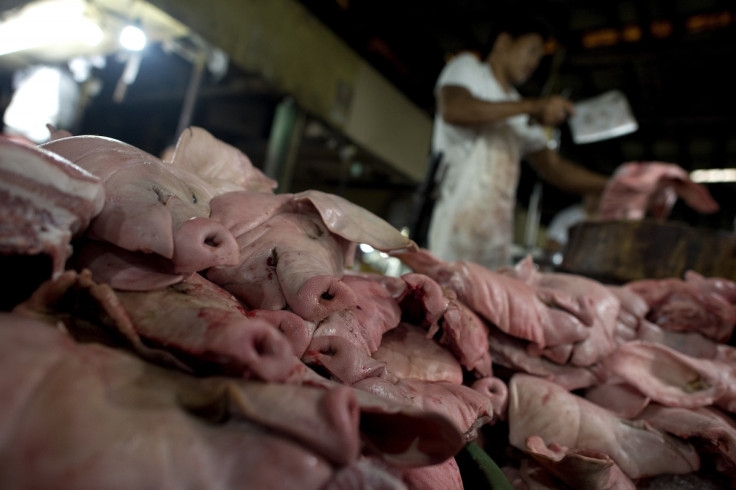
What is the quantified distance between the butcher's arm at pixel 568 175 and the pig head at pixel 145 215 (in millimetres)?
4169

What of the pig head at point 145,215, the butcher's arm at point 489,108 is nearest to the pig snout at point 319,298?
the pig head at point 145,215

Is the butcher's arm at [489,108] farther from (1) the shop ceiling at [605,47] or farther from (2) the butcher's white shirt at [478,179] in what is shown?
(1) the shop ceiling at [605,47]

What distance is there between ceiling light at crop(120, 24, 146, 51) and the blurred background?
18 millimetres

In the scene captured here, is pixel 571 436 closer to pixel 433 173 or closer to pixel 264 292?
pixel 264 292

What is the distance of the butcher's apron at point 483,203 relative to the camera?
398cm

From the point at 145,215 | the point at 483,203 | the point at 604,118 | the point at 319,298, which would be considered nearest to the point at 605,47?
the point at 604,118

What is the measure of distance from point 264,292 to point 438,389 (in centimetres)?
54

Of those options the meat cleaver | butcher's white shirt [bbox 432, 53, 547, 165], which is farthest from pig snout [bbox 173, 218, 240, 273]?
the meat cleaver

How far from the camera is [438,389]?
1.22 m

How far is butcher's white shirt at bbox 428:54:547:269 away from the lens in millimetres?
3959

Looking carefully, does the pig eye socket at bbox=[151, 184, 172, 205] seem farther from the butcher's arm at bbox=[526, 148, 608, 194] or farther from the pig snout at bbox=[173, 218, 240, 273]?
the butcher's arm at bbox=[526, 148, 608, 194]

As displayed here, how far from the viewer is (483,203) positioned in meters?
4.02

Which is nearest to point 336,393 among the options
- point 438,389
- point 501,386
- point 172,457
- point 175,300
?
point 172,457

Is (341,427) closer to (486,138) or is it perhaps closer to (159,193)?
(159,193)
